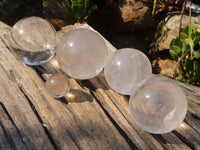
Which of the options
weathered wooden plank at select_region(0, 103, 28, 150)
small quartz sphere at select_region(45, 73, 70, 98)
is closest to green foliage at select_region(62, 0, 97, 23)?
small quartz sphere at select_region(45, 73, 70, 98)

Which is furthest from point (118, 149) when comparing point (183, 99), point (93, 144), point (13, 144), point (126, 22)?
point (126, 22)

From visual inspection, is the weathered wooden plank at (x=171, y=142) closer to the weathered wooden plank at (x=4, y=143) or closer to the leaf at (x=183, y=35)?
the weathered wooden plank at (x=4, y=143)

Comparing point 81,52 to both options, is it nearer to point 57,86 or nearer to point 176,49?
point 57,86

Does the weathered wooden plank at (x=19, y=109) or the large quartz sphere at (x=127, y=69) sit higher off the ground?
the large quartz sphere at (x=127, y=69)

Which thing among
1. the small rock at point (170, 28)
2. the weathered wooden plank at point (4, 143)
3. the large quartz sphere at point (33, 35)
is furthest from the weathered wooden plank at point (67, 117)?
the small rock at point (170, 28)

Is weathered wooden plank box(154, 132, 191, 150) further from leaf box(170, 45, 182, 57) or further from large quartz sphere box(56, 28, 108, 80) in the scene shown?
leaf box(170, 45, 182, 57)

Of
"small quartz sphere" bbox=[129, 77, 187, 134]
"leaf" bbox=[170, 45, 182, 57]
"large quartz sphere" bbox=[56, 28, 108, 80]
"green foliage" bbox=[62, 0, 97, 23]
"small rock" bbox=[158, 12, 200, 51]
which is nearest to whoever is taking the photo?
"small quartz sphere" bbox=[129, 77, 187, 134]

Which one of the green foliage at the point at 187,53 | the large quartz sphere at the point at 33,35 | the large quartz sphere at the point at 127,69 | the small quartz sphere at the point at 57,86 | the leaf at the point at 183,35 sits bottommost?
the green foliage at the point at 187,53
